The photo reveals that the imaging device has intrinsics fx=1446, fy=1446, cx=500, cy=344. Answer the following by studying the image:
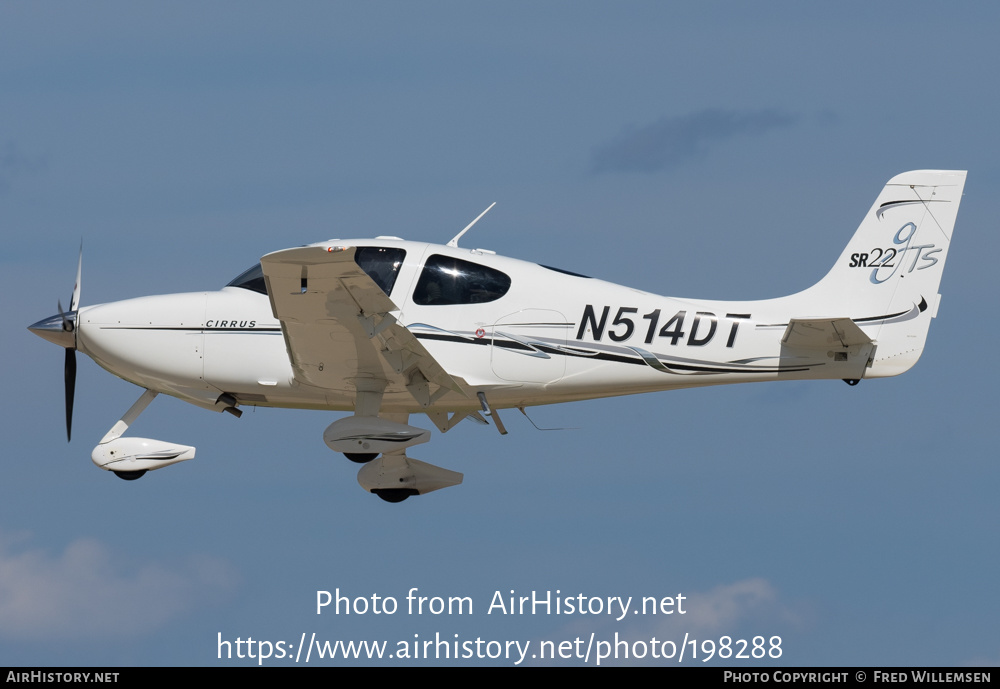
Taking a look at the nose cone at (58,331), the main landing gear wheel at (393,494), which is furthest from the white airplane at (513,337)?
the main landing gear wheel at (393,494)

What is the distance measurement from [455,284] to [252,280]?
8.36 ft

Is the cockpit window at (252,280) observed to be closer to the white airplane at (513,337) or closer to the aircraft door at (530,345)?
the white airplane at (513,337)

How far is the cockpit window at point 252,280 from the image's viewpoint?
684 inches

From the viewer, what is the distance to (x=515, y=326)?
1691 cm

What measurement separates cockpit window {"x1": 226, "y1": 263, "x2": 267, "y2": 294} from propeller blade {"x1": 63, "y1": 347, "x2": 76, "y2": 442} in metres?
2.28

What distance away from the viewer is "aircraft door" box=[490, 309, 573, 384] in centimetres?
1689

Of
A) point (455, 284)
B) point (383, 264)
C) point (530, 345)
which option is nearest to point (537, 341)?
point (530, 345)

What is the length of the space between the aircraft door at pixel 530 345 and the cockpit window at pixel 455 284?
368 millimetres

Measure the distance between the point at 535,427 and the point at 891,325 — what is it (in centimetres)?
433

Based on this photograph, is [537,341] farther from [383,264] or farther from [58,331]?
[58,331]

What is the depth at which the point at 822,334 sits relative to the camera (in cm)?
1653

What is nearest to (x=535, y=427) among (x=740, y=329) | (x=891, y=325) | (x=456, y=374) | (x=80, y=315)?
(x=456, y=374)

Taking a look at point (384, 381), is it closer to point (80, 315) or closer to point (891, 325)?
point (80, 315)

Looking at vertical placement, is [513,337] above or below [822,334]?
above
